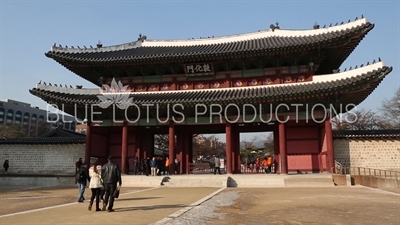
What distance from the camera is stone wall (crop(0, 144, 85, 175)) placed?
25.4 m

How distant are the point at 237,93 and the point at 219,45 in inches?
247

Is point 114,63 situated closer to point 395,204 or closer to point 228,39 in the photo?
point 228,39

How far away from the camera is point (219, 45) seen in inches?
1088

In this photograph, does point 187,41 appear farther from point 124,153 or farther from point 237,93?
point 124,153

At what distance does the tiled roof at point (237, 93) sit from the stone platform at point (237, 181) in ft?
15.8

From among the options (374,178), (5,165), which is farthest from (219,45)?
(5,165)

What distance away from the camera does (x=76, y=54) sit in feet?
85.8

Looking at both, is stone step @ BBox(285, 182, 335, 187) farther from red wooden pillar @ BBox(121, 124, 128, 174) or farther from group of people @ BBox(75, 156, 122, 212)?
group of people @ BBox(75, 156, 122, 212)

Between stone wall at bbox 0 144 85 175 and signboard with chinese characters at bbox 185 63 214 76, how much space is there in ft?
32.3

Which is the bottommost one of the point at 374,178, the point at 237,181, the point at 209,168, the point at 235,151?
the point at 237,181

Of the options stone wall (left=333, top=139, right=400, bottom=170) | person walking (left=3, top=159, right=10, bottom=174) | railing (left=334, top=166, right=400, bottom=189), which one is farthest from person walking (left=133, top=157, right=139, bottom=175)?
stone wall (left=333, top=139, right=400, bottom=170)

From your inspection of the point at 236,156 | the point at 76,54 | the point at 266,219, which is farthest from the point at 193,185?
the point at 76,54

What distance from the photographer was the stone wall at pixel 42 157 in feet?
83.4
